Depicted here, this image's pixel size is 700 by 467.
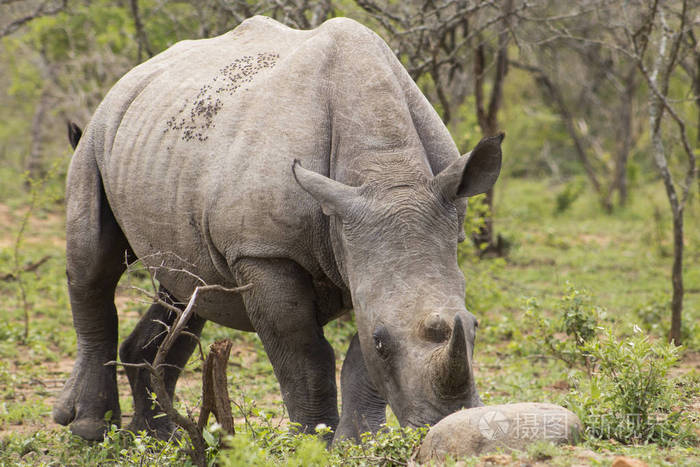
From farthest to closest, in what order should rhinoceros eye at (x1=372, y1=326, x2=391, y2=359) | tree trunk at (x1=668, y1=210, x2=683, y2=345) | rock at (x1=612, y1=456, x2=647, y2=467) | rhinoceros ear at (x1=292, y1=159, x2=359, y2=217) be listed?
tree trunk at (x1=668, y1=210, x2=683, y2=345)
rhinoceros ear at (x1=292, y1=159, x2=359, y2=217)
rhinoceros eye at (x1=372, y1=326, x2=391, y2=359)
rock at (x1=612, y1=456, x2=647, y2=467)

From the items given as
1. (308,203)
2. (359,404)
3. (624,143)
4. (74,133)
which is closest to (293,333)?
(359,404)

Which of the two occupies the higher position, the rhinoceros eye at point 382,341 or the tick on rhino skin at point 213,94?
the tick on rhino skin at point 213,94

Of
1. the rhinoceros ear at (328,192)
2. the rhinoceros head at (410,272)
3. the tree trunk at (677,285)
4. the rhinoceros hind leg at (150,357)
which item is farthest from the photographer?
the tree trunk at (677,285)

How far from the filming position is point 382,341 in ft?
11.4

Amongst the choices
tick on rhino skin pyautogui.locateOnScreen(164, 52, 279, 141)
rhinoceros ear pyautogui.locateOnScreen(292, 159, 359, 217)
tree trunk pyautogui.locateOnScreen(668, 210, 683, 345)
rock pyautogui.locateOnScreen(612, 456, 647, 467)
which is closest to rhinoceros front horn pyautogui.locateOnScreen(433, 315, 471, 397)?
rock pyautogui.locateOnScreen(612, 456, 647, 467)

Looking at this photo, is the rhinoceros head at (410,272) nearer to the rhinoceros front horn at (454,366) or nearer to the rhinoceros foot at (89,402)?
the rhinoceros front horn at (454,366)

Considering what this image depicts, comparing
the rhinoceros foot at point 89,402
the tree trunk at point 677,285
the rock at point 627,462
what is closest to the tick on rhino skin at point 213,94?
the rhinoceros foot at point 89,402

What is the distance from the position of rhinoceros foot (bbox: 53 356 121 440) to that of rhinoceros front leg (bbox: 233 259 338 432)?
1695 mm

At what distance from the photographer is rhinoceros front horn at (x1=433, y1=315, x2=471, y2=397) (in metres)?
3.05

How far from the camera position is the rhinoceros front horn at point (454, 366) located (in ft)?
10.0

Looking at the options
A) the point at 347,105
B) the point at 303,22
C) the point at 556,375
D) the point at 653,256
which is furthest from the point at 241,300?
the point at 653,256

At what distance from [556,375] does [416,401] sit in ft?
10.9

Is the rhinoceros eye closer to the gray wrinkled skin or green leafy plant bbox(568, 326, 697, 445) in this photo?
the gray wrinkled skin

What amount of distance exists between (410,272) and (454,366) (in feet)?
1.73
